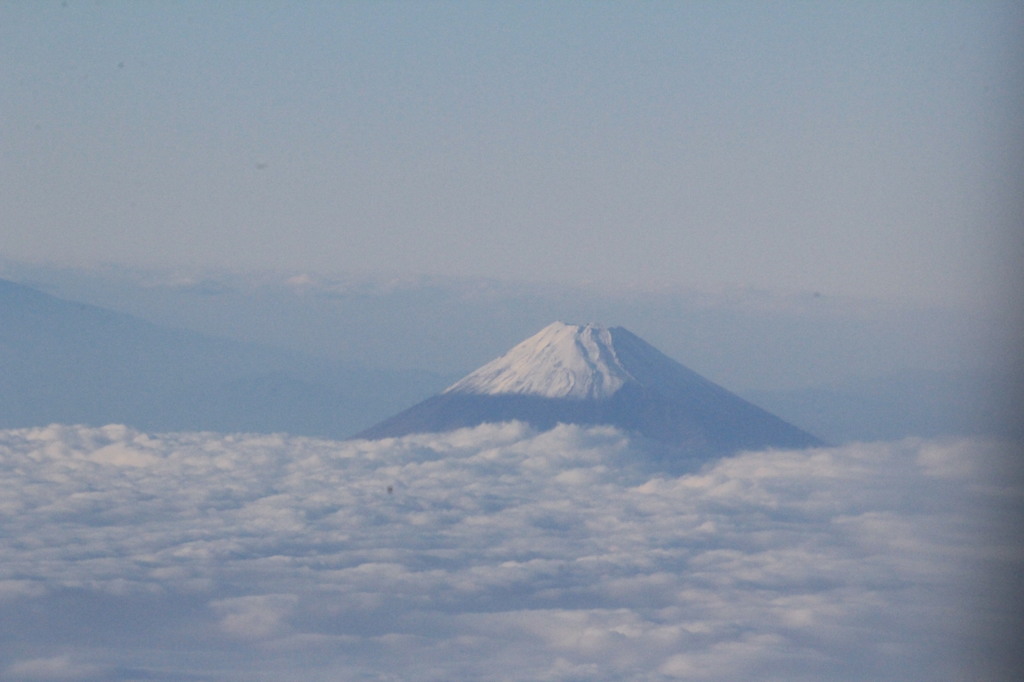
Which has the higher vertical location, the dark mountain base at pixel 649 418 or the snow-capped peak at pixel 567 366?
the snow-capped peak at pixel 567 366

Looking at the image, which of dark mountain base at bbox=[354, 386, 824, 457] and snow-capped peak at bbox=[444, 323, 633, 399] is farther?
snow-capped peak at bbox=[444, 323, 633, 399]

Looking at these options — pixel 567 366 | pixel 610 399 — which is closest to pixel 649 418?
pixel 610 399

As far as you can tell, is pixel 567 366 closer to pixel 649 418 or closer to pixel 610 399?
pixel 610 399

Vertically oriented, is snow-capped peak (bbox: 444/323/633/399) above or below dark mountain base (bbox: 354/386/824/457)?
above

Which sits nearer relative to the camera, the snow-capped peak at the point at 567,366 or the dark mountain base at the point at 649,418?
the dark mountain base at the point at 649,418

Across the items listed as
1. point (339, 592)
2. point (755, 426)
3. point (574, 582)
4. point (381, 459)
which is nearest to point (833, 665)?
point (574, 582)
